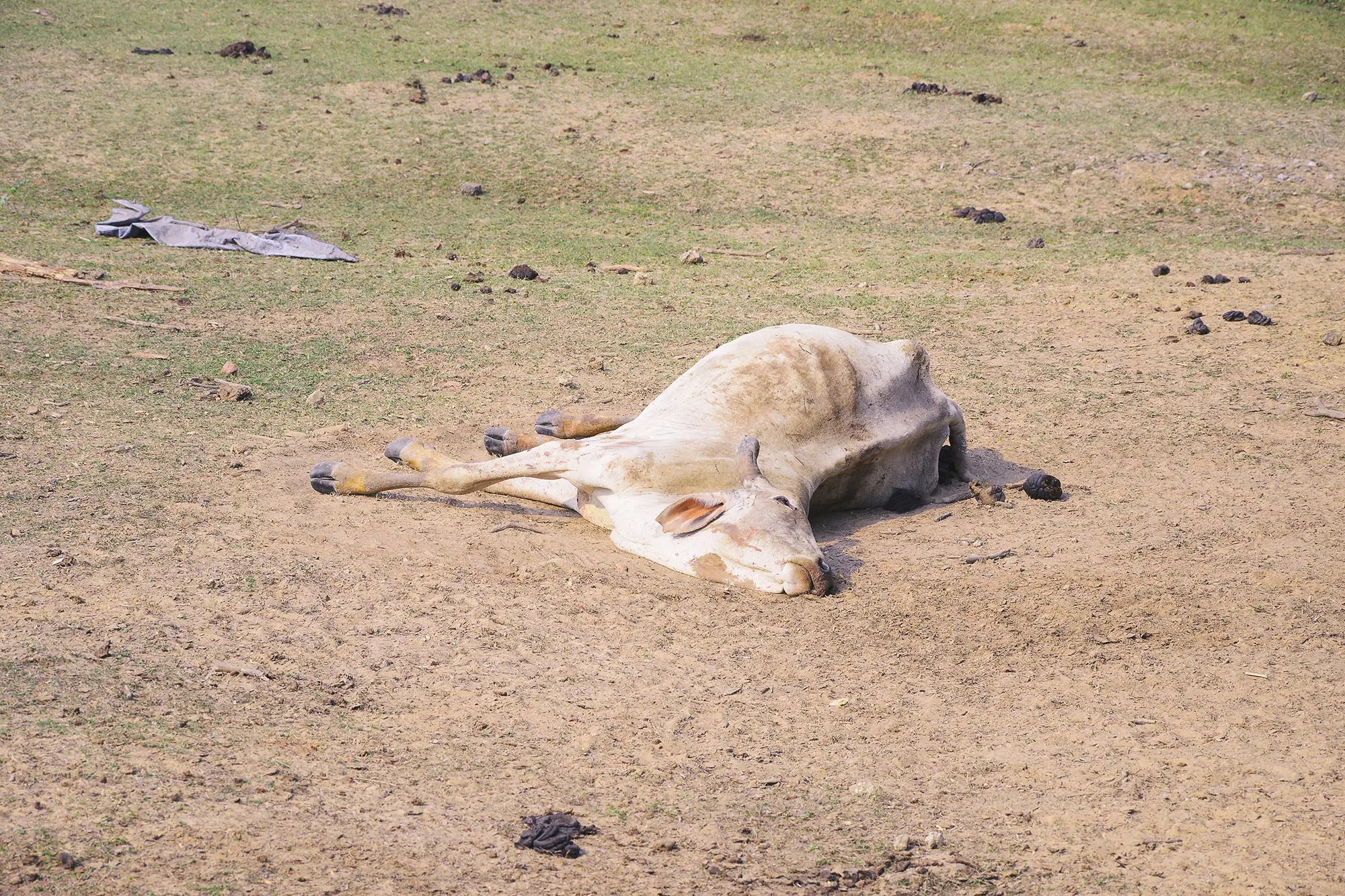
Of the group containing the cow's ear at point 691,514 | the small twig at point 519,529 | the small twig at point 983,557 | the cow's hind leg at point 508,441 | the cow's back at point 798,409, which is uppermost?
the cow's back at point 798,409

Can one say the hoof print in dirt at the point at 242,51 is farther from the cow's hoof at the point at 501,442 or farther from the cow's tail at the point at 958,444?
the cow's tail at the point at 958,444

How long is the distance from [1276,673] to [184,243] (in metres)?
9.15

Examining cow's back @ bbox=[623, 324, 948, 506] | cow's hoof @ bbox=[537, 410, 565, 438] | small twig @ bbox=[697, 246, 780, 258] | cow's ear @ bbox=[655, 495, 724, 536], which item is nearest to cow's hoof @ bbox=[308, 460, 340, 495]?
cow's hoof @ bbox=[537, 410, 565, 438]

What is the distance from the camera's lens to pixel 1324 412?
25.6 ft

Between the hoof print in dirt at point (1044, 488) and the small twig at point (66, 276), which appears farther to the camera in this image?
the small twig at point (66, 276)

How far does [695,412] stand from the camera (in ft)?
20.4

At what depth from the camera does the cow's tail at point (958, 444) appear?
6891 mm

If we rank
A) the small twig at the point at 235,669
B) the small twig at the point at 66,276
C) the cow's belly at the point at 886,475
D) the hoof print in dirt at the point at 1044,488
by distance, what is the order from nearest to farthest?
the small twig at the point at 235,669, the cow's belly at the point at 886,475, the hoof print in dirt at the point at 1044,488, the small twig at the point at 66,276

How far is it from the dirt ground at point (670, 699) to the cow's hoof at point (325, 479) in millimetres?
113

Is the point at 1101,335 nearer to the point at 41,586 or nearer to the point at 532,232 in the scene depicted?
the point at 532,232

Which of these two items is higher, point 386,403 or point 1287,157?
point 1287,157

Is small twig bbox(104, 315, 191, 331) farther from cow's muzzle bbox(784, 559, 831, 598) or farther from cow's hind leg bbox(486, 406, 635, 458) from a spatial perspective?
cow's muzzle bbox(784, 559, 831, 598)

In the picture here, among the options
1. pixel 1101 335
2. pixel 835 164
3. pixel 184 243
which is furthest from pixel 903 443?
pixel 835 164

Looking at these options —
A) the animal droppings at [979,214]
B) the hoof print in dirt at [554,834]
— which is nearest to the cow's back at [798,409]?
the hoof print in dirt at [554,834]
